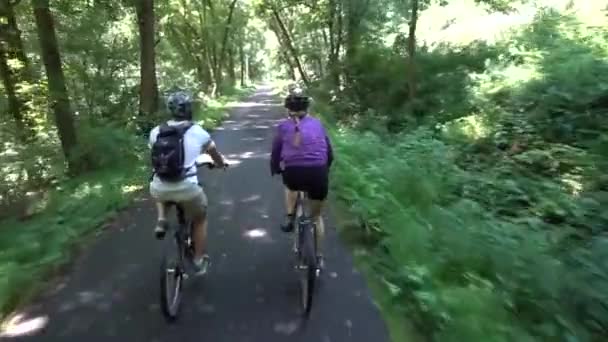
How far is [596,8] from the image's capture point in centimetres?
1759

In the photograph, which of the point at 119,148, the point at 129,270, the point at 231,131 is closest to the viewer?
the point at 129,270

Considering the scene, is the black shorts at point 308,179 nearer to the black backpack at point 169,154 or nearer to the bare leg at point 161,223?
the black backpack at point 169,154

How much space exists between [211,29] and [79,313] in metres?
40.3

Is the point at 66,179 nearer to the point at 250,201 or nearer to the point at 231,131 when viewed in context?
the point at 250,201

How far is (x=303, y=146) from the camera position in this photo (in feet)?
19.7

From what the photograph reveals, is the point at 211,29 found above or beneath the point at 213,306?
above

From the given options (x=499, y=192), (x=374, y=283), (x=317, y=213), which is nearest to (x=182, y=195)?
(x=317, y=213)

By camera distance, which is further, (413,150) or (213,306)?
(413,150)

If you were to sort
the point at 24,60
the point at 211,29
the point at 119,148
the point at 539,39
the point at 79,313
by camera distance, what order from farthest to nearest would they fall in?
the point at 211,29 → the point at 539,39 → the point at 24,60 → the point at 119,148 → the point at 79,313

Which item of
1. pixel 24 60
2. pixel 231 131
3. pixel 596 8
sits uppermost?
pixel 596 8

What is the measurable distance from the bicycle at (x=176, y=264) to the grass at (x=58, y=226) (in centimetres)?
187

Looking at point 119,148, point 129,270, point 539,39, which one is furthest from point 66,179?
point 539,39

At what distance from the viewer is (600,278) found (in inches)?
205

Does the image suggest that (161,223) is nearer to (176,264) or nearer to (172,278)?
(176,264)
